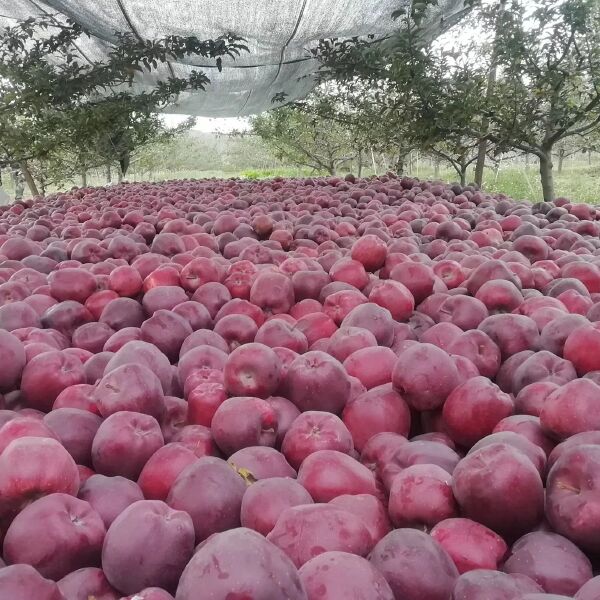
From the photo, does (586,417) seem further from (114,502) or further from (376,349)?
(114,502)

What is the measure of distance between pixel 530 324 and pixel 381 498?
3.20 ft

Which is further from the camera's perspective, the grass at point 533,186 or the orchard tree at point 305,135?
the orchard tree at point 305,135

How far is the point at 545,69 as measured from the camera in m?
6.82

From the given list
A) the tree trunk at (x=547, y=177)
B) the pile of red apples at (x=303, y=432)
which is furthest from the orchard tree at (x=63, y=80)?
the pile of red apples at (x=303, y=432)

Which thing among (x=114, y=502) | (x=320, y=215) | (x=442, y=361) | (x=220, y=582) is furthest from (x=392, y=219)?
(x=220, y=582)

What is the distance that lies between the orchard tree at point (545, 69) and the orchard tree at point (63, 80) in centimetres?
362

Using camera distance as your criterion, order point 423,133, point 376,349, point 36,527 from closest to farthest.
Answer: point 36,527 < point 376,349 < point 423,133

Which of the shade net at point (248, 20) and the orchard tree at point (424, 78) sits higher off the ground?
the shade net at point (248, 20)

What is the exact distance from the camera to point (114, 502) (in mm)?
1185

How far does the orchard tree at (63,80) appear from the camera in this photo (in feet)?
26.5

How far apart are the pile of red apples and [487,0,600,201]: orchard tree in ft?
14.1

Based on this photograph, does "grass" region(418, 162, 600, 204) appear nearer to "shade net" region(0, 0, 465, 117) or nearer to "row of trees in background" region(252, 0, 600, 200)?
"row of trees in background" region(252, 0, 600, 200)

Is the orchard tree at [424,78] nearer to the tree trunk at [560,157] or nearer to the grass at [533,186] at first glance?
the grass at [533,186]

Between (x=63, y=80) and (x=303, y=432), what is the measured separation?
8.76 metres
